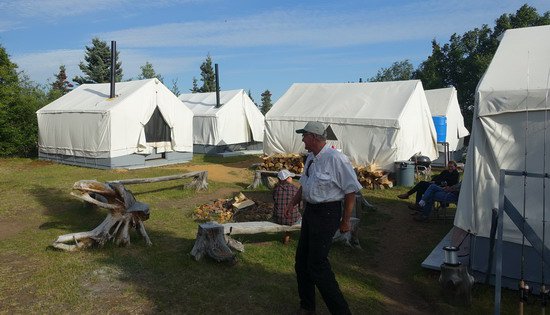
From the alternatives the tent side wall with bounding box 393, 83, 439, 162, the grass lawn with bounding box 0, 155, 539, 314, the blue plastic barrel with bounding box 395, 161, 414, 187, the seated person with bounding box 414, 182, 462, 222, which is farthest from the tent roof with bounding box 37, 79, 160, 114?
the seated person with bounding box 414, 182, 462, 222

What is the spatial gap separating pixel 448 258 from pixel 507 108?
6.33ft

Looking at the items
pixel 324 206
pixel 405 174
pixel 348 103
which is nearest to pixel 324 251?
pixel 324 206

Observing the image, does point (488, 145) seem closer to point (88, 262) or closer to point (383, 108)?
point (88, 262)

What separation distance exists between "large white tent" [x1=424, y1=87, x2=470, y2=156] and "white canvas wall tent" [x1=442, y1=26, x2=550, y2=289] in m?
14.1

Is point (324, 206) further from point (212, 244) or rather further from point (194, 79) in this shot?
point (194, 79)

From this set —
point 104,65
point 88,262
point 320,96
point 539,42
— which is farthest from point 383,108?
point 104,65

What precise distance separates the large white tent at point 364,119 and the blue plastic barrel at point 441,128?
1.57m

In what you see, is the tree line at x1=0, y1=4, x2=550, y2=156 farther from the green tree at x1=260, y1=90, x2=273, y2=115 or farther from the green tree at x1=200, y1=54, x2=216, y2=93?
the green tree at x1=260, y1=90, x2=273, y2=115

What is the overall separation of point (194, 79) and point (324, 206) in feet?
158

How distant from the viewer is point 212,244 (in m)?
5.75

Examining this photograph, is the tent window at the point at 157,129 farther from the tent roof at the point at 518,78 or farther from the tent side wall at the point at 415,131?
the tent roof at the point at 518,78

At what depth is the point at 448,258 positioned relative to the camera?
4.91m

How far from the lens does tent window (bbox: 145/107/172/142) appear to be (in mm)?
17734

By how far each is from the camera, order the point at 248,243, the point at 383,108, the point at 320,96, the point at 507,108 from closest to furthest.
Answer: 1. the point at 507,108
2. the point at 248,243
3. the point at 383,108
4. the point at 320,96
